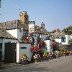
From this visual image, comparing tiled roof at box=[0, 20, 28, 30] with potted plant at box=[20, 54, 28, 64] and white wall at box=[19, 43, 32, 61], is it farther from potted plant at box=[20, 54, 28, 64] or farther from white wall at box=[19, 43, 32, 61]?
potted plant at box=[20, 54, 28, 64]

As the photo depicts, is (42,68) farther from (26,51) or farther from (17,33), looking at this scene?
(17,33)

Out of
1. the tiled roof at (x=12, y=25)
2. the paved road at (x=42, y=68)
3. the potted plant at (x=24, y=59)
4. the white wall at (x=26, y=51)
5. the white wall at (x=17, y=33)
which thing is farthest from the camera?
the tiled roof at (x=12, y=25)

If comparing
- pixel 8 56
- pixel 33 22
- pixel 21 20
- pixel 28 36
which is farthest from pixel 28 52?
pixel 21 20

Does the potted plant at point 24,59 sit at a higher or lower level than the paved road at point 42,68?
higher

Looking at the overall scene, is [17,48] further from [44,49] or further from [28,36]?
[44,49]

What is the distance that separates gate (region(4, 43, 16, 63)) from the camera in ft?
88.8

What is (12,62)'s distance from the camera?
26766 millimetres

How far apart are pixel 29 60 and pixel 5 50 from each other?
12.0 feet

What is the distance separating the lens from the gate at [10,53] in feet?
88.8

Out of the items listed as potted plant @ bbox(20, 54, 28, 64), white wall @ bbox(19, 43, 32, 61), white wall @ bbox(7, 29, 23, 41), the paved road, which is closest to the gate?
white wall @ bbox(19, 43, 32, 61)

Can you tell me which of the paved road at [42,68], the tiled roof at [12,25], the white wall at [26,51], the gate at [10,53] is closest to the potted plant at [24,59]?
the white wall at [26,51]

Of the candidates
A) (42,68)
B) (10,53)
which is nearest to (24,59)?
(10,53)

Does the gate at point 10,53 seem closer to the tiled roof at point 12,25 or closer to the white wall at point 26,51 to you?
the white wall at point 26,51

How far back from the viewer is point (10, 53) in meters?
27.3
